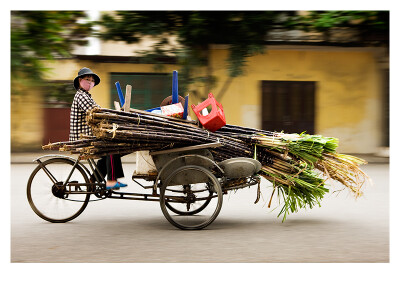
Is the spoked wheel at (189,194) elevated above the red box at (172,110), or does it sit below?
below

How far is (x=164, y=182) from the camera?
4859 millimetres

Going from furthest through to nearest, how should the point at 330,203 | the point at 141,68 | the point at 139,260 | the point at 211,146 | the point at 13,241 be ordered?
the point at 141,68, the point at 330,203, the point at 211,146, the point at 13,241, the point at 139,260

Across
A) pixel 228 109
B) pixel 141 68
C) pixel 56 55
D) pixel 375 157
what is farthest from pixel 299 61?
pixel 56 55

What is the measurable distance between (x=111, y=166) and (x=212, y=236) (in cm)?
141

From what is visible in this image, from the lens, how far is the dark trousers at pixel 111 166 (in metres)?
5.26

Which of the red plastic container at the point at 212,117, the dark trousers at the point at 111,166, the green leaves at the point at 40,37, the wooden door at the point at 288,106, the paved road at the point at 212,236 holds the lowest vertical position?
the paved road at the point at 212,236

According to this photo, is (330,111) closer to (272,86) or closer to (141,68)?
(272,86)

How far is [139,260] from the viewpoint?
3.98m

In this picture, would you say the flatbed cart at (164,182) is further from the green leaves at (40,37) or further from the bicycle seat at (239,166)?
the green leaves at (40,37)

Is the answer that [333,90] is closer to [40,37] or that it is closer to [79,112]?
[40,37]

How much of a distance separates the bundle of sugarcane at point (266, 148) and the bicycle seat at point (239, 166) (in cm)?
14

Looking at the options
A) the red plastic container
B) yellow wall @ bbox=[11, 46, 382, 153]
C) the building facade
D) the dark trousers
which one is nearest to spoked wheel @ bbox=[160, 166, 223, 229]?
the red plastic container

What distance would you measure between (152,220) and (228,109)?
8420 millimetres

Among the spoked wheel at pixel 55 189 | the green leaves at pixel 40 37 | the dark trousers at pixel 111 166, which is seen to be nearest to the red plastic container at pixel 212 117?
the dark trousers at pixel 111 166
